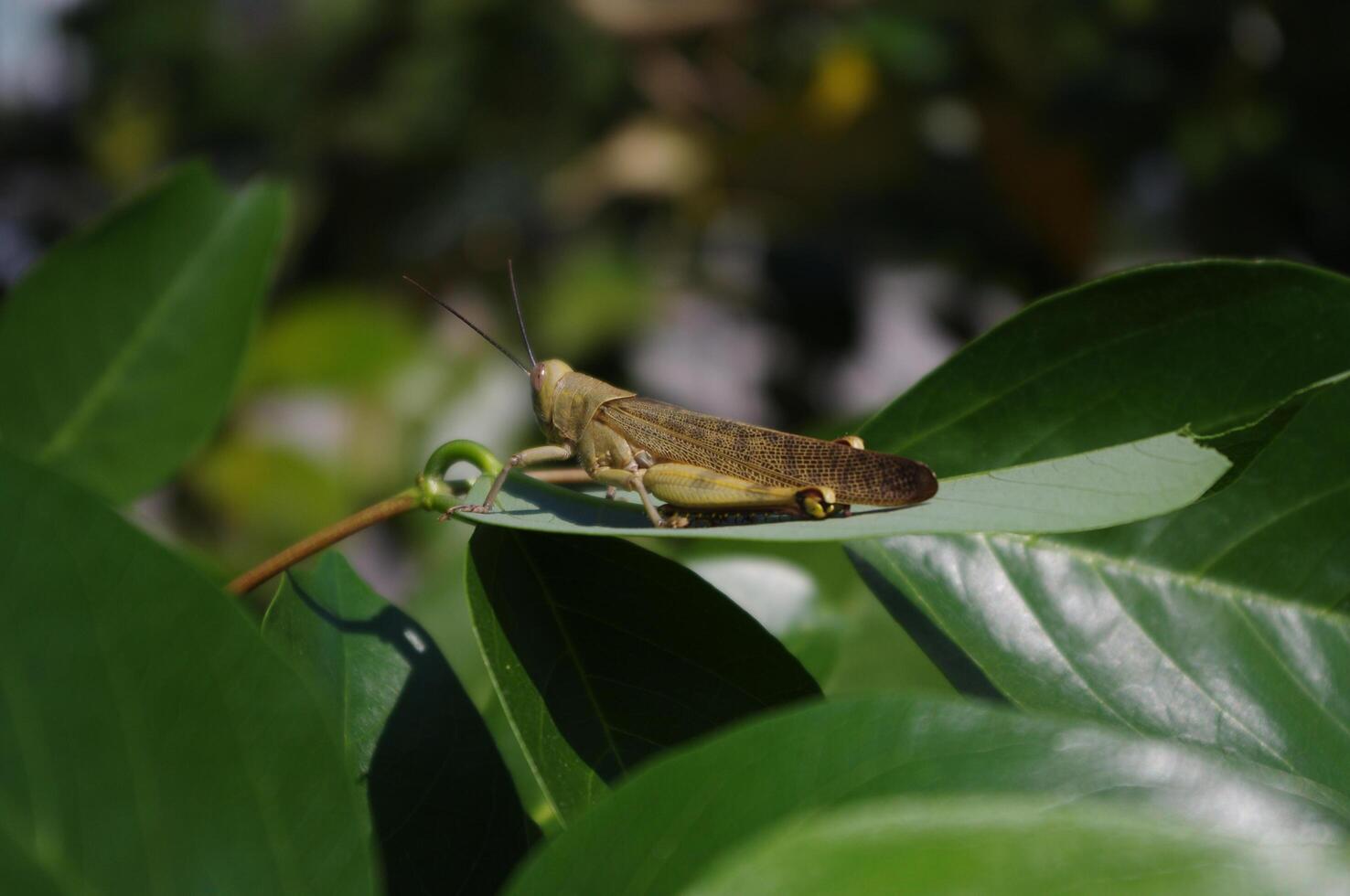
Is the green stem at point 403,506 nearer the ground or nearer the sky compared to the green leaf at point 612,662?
nearer the sky

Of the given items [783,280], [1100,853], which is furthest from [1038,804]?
[783,280]

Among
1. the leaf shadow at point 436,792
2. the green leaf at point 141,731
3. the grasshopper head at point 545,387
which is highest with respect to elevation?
the grasshopper head at point 545,387

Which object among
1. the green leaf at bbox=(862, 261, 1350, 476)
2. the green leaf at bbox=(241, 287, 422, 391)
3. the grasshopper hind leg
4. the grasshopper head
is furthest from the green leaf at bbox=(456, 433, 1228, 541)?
the green leaf at bbox=(241, 287, 422, 391)

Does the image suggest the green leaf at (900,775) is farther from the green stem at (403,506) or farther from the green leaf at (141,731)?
the green stem at (403,506)

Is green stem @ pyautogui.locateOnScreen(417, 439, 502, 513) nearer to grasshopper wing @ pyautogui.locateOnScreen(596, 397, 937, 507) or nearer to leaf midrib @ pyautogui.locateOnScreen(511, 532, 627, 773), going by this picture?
leaf midrib @ pyautogui.locateOnScreen(511, 532, 627, 773)

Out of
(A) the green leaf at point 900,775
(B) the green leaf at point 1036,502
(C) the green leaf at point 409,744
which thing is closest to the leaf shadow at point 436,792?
(C) the green leaf at point 409,744

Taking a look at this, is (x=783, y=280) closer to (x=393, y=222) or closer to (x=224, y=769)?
(x=393, y=222)
